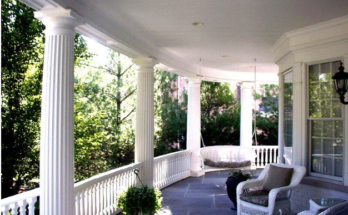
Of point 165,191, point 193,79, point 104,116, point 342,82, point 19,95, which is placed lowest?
point 165,191

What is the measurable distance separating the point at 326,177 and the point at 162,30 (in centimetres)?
348

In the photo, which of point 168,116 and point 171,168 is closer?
point 171,168

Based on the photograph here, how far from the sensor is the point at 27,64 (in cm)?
851

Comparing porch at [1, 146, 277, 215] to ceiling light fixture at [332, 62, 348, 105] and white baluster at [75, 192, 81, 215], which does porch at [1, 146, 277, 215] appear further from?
ceiling light fixture at [332, 62, 348, 105]

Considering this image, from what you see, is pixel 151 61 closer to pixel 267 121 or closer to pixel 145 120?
pixel 145 120

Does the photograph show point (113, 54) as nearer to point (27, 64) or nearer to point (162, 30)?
point (27, 64)

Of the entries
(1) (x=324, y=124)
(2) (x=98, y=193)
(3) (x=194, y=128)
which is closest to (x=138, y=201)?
(2) (x=98, y=193)

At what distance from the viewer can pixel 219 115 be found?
1461 centimetres

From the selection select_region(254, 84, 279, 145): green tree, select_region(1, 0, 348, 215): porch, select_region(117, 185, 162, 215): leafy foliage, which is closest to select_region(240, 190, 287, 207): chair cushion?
select_region(1, 0, 348, 215): porch

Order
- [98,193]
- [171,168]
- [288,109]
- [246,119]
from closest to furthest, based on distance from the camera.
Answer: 1. [98,193]
2. [288,109]
3. [171,168]
4. [246,119]

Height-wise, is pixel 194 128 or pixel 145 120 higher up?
pixel 145 120

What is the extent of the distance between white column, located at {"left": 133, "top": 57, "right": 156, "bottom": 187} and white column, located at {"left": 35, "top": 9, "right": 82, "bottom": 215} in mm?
2826

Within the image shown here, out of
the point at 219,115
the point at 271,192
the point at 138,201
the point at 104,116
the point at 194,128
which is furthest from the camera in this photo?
the point at 219,115

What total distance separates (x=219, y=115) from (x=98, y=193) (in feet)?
34.0
